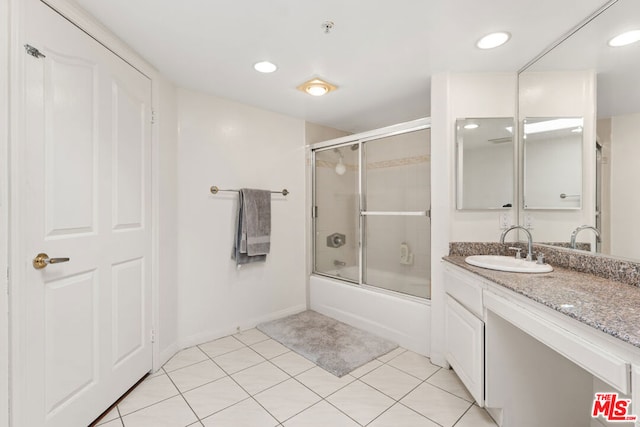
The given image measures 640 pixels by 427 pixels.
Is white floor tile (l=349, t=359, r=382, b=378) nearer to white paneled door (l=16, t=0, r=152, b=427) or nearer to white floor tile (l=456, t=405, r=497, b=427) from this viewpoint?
white floor tile (l=456, t=405, r=497, b=427)

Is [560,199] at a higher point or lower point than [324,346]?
higher

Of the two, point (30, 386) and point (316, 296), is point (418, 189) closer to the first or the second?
point (316, 296)

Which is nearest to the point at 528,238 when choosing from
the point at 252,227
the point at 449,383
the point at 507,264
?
the point at 507,264

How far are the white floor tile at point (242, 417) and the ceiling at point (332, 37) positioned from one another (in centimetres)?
215

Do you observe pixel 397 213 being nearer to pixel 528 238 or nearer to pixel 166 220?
pixel 528 238

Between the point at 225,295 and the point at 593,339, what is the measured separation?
2440 millimetres

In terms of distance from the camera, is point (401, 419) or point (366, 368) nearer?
point (401, 419)

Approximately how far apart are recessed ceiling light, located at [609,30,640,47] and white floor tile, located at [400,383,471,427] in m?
2.08

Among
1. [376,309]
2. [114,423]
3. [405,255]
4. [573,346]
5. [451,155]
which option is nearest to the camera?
[573,346]

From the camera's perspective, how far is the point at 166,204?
210 centimetres

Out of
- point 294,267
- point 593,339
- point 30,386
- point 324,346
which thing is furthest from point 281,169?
point 593,339

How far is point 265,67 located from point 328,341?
7.34ft

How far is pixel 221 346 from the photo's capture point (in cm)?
235

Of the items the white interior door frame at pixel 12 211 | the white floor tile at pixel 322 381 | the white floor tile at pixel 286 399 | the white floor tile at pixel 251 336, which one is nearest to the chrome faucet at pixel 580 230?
the white floor tile at pixel 322 381
